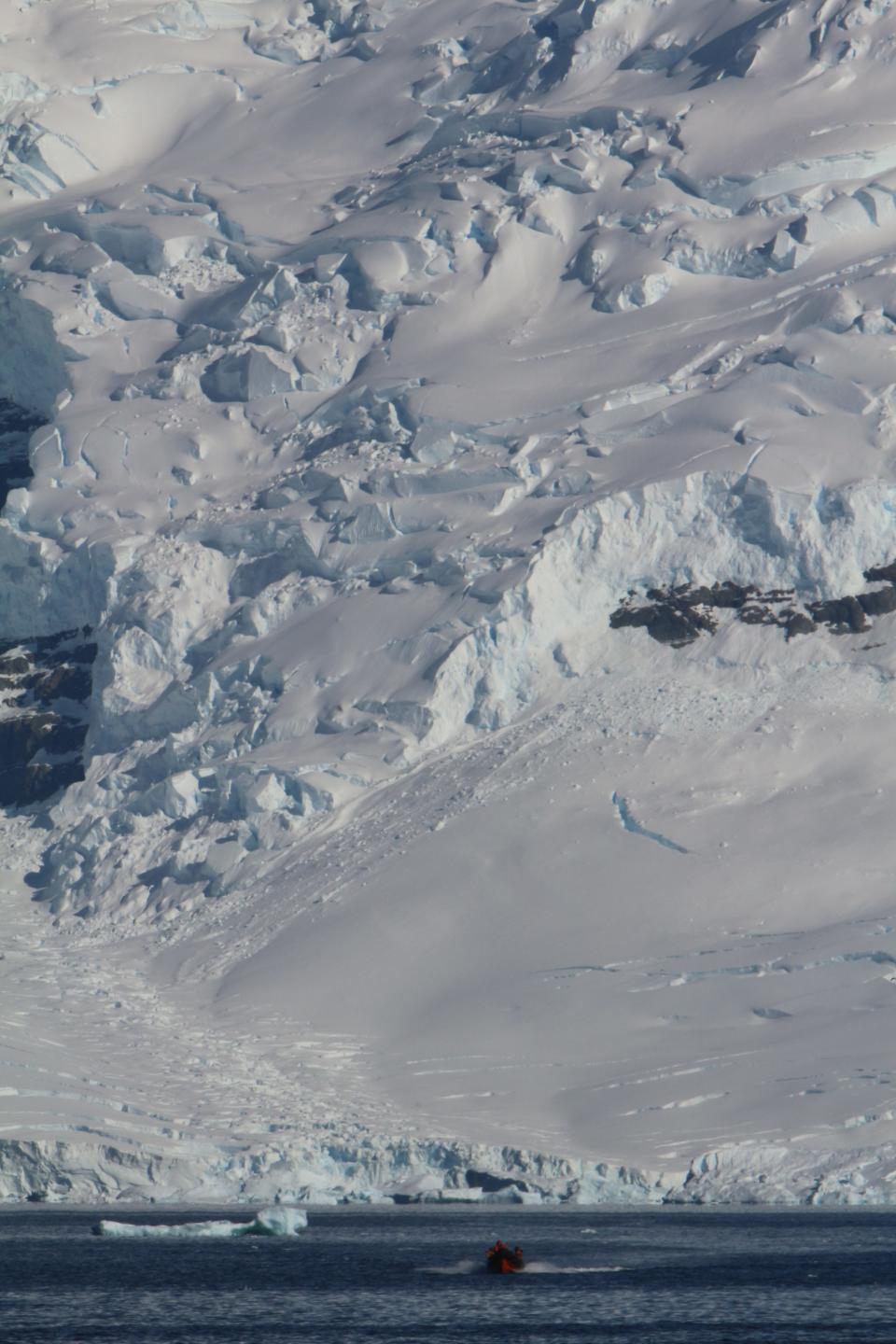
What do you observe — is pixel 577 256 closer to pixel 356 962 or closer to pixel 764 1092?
pixel 356 962

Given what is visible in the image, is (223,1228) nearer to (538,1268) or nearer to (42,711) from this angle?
(538,1268)

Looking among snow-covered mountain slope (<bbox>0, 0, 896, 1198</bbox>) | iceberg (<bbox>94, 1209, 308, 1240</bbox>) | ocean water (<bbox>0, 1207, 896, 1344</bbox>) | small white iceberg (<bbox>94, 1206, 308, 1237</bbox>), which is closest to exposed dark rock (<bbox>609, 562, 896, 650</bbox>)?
Result: snow-covered mountain slope (<bbox>0, 0, 896, 1198</bbox>)

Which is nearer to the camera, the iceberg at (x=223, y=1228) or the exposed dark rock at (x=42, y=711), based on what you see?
the iceberg at (x=223, y=1228)

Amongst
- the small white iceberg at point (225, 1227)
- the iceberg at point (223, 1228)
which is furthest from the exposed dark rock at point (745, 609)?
the small white iceberg at point (225, 1227)

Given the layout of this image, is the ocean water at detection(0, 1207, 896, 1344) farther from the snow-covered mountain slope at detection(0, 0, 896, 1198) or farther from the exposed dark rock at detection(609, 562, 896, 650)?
the exposed dark rock at detection(609, 562, 896, 650)

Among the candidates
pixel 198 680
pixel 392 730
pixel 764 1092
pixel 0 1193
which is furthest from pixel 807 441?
pixel 0 1193

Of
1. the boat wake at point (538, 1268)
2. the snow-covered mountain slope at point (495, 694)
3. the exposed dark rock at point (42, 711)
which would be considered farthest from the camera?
the exposed dark rock at point (42, 711)

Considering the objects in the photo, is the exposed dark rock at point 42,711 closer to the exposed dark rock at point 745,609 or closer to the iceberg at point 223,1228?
the exposed dark rock at point 745,609
